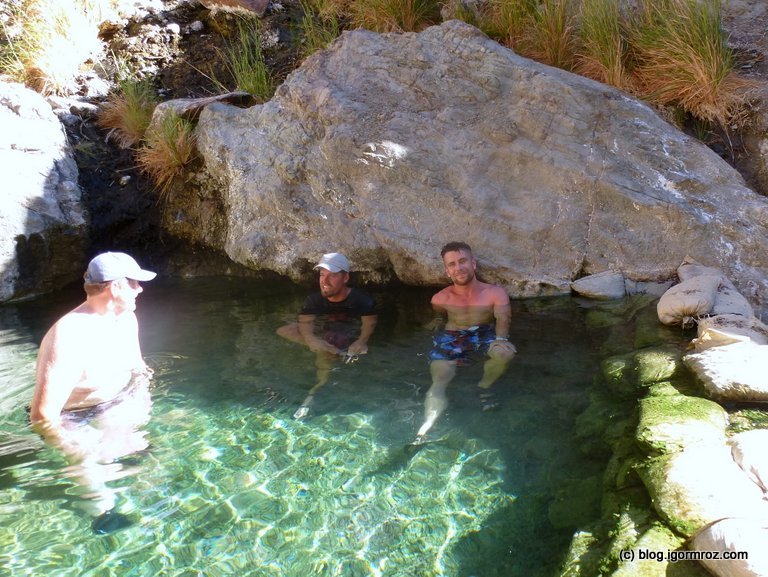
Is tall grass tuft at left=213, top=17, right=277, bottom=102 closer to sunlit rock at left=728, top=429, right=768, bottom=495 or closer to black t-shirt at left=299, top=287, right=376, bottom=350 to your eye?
black t-shirt at left=299, top=287, right=376, bottom=350

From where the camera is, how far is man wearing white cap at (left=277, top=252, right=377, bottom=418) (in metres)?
5.17

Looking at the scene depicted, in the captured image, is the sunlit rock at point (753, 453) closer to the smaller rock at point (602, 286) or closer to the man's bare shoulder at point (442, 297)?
the smaller rock at point (602, 286)

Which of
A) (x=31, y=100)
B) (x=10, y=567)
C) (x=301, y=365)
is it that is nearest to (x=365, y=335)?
(x=301, y=365)

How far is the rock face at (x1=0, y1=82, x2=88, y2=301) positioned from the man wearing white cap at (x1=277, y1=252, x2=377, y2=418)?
2.75 meters

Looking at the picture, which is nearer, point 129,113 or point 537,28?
point 537,28

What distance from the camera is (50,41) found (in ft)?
27.4

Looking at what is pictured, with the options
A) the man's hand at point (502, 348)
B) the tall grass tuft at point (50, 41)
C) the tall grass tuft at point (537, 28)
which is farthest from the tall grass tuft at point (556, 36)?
the tall grass tuft at point (50, 41)

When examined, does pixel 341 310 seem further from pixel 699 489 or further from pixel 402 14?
pixel 402 14

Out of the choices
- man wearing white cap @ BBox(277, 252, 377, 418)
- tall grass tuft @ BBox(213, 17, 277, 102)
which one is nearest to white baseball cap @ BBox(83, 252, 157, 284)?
man wearing white cap @ BBox(277, 252, 377, 418)

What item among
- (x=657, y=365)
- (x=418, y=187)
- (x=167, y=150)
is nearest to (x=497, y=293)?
(x=418, y=187)

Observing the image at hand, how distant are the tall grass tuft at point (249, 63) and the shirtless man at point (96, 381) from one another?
3993 millimetres

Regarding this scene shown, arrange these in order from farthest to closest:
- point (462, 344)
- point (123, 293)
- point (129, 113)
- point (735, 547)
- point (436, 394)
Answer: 1. point (129, 113)
2. point (462, 344)
3. point (436, 394)
4. point (123, 293)
5. point (735, 547)

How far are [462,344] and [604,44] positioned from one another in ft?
11.5

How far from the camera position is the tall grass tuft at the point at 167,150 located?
23.2 ft
